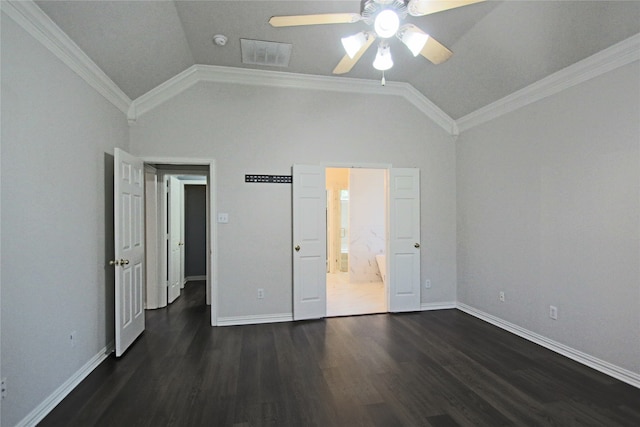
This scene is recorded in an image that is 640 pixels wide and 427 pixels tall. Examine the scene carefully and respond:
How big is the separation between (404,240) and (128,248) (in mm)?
3451

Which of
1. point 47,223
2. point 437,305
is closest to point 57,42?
point 47,223

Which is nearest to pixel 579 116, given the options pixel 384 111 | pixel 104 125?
pixel 384 111

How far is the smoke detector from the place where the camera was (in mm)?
3123

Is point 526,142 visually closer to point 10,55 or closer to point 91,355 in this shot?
point 10,55

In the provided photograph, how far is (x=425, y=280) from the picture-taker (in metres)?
4.47

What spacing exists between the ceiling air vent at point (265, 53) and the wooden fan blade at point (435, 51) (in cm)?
180

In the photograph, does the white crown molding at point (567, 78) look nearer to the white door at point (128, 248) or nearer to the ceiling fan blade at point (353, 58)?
the ceiling fan blade at point (353, 58)

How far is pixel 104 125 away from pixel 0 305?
1965 mm

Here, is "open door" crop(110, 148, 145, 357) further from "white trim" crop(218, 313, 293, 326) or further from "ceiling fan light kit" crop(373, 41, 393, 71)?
"ceiling fan light kit" crop(373, 41, 393, 71)

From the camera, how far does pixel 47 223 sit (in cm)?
216

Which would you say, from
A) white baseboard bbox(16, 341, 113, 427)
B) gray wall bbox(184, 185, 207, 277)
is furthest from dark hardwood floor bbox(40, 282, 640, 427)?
gray wall bbox(184, 185, 207, 277)

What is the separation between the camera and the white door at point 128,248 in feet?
9.58

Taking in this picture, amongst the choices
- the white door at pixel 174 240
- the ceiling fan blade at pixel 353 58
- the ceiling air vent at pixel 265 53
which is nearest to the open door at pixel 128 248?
the white door at pixel 174 240

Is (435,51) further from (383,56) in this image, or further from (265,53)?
(265,53)
